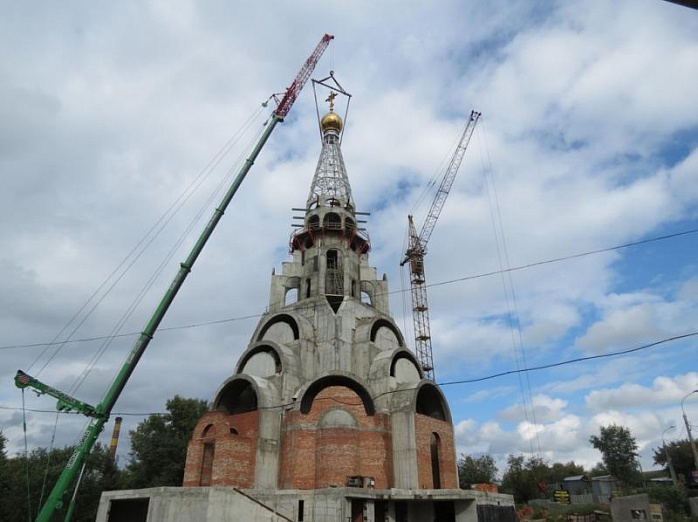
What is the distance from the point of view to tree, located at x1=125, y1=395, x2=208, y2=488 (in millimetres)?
40156

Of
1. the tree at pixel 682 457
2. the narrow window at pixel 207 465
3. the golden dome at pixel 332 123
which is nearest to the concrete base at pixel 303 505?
the narrow window at pixel 207 465

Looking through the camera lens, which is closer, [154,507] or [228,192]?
[154,507]

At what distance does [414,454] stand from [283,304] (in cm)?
1287

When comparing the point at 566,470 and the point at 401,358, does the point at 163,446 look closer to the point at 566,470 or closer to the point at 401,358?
the point at 401,358

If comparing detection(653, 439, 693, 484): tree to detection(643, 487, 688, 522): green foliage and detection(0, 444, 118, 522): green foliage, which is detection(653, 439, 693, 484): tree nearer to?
detection(643, 487, 688, 522): green foliage

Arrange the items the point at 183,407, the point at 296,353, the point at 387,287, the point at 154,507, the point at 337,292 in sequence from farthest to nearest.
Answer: the point at 183,407
the point at 387,287
the point at 337,292
the point at 296,353
the point at 154,507

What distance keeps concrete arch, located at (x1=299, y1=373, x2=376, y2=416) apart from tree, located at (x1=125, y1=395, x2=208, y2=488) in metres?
21.6

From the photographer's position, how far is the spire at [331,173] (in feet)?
116

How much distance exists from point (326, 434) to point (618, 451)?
68.1 meters

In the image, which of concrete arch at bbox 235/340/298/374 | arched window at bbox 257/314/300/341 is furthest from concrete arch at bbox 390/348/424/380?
arched window at bbox 257/314/300/341

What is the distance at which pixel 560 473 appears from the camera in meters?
77.8

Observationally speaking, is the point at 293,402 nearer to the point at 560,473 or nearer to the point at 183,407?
the point at 183,407

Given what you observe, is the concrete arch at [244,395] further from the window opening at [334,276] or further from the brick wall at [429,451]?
the window opening at [334,276]

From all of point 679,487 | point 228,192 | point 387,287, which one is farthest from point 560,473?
point 228,192
